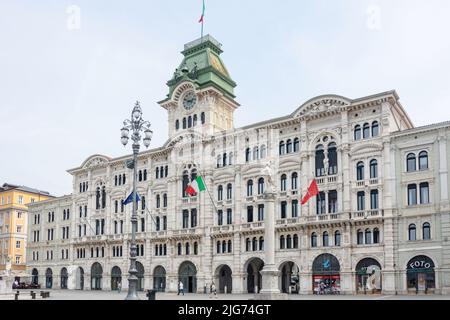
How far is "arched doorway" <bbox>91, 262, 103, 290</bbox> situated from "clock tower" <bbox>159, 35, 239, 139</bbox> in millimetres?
21038

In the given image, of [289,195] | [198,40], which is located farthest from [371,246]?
[198,40]

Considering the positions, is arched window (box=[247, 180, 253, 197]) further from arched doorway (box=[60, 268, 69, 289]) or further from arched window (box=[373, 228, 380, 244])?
arched doorway (box=[60, 268, 69, 289])

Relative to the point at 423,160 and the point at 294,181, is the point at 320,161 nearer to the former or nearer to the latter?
the point at 294,181

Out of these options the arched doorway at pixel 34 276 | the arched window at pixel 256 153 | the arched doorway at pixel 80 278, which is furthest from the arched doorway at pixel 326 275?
the arched doorway at pixel 34 276

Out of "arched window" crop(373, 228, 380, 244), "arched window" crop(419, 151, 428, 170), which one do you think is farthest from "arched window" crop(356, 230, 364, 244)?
"arched window" crop(419, 151, 428, 170)

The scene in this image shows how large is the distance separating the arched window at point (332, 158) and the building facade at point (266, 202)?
106mm

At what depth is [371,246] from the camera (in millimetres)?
51656

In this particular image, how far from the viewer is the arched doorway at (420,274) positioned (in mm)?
48375

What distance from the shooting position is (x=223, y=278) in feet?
208

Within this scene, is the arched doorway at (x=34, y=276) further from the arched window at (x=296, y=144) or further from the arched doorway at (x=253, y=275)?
the arched window at (x=296, y=144)

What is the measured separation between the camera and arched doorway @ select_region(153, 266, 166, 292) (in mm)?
67938

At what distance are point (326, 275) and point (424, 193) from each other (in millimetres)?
12158

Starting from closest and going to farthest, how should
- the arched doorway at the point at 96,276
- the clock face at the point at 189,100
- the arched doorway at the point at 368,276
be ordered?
the arched doorway at the point at 368,276
the clock face at the point at 189,100
the arched doorway at the point at 96,276
